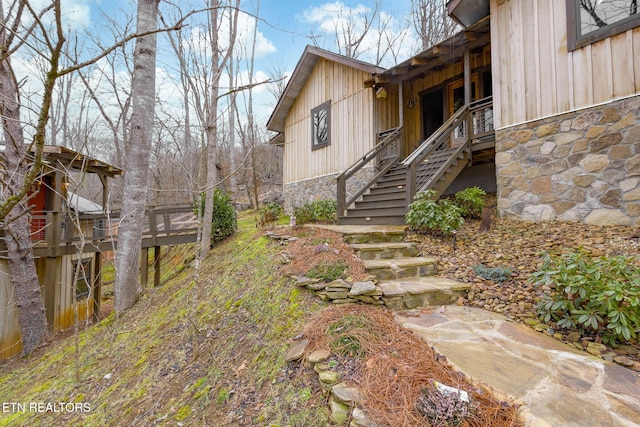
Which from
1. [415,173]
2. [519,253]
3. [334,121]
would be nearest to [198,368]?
[519,253]

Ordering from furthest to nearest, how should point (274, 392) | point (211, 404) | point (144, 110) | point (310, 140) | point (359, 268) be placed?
1. point (310, 140)
2. point (144, 110)
3. point (359, 268)
4. point (211, 404)
5. point (274, 392)

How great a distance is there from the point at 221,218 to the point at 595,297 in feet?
24.2

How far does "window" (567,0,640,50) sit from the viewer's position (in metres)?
4.02

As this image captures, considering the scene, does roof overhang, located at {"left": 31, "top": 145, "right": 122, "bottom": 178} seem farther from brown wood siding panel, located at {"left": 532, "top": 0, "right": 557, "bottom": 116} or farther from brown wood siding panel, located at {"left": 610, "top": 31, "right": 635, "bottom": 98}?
brown wood siding panel, located at {"left": 610, "top": 31, "right": 635, "bottom": 98}

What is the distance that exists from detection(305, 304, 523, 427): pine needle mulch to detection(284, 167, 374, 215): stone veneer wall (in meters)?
5.49

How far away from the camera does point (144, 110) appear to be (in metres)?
5.06

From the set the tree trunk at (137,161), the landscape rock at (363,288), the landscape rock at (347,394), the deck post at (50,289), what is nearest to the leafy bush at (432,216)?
the landscape rock at (363,288)

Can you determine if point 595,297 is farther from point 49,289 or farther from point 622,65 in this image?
point 49,289

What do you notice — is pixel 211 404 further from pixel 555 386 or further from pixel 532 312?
pixel 532 312

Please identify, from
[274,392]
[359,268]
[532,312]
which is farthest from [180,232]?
[532,312]

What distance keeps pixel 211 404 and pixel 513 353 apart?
2272mm

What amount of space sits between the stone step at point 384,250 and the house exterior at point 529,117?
126cm

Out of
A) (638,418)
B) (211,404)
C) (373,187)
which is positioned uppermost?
(373,187)

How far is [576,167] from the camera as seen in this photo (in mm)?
4410
